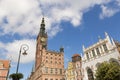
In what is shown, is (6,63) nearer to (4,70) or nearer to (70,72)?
(4,70)

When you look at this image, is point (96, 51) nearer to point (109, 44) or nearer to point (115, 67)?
point (109, 44)

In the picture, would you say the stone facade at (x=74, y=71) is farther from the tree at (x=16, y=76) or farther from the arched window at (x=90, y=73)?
the tree at (x=16, y=76)

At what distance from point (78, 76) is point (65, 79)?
10.8m

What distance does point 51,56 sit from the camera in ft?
237

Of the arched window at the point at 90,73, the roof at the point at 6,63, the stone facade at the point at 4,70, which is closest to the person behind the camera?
the arched window at the point at 90,73

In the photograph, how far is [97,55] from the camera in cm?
4697

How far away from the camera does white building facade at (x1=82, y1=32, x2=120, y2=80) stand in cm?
4222

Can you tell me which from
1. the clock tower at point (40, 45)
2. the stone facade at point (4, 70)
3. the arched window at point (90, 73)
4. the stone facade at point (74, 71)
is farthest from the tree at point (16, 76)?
the clock tower at point (40, 45)

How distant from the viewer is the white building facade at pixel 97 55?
139ft

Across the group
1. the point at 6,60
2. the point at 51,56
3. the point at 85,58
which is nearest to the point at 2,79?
the point at 6,60

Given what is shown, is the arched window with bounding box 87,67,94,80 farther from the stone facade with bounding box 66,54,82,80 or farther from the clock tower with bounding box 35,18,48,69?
the clock tower with bounding box 35,18,48,69

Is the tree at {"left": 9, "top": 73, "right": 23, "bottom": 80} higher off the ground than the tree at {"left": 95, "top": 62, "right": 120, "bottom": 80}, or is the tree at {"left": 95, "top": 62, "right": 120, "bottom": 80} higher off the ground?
the tree at {"left": 95, "top": 62, "right": 120, "bottom": 80}

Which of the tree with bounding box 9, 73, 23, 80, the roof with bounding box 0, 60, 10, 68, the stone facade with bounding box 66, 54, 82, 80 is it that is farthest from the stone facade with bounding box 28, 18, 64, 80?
the tree with bounding box 9, 73, 23, 80

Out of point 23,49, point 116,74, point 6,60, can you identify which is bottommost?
point 116,74
